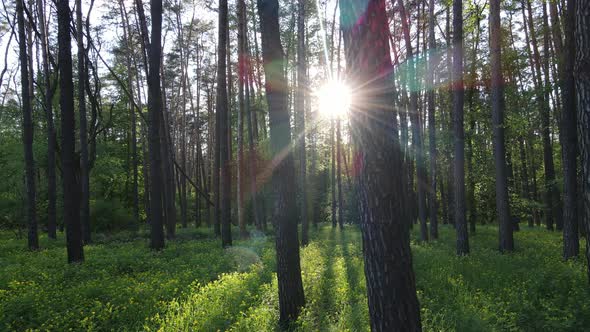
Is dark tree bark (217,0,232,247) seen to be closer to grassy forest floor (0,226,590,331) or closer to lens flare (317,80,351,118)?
grassy forest floor (0,226,590,331)

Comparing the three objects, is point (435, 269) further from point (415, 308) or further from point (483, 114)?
point (483, 114)

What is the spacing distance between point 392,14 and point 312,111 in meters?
11.1

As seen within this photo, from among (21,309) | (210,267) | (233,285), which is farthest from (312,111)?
(21,309)

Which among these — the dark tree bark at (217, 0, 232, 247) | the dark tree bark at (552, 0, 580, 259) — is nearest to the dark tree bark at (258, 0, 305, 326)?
the dark tree bark at (217, 0, 232, 247)

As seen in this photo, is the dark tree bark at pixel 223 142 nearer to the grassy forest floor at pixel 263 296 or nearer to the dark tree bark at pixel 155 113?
the dark tree bark at pixel 155 113

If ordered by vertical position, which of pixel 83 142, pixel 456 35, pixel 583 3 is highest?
pixel 456 35

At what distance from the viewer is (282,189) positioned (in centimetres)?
546

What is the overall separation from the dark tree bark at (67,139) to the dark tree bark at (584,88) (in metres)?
11.0

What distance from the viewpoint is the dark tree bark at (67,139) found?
960 cm

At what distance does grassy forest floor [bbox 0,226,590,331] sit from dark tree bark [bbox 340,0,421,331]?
1804 mm

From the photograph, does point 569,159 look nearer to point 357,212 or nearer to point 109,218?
point 357,212

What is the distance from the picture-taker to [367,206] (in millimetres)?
3004

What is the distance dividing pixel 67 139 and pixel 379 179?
9805 millimetres

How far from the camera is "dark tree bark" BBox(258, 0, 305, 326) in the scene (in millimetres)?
5391
